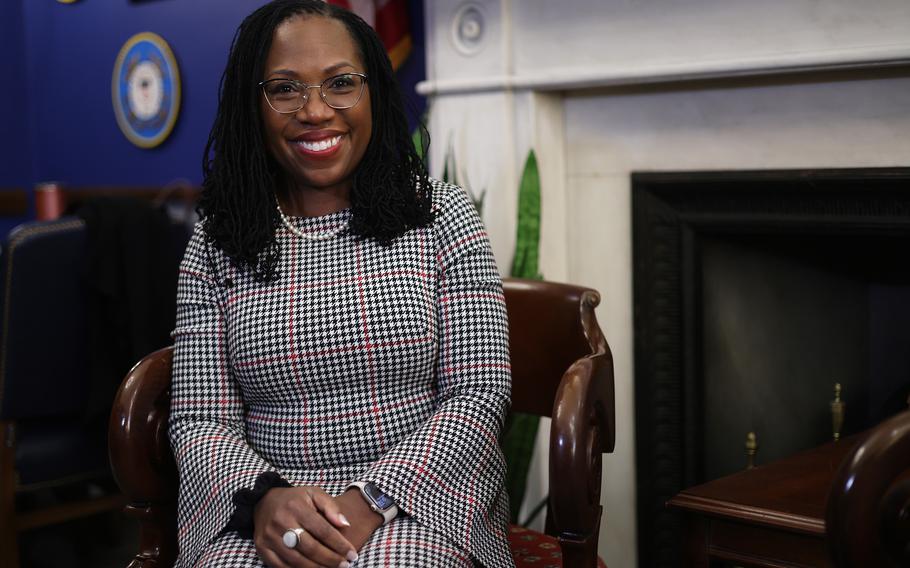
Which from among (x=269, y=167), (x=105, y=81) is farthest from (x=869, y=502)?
(x=105, y=81)

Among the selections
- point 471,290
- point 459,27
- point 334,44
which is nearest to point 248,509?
point 471,290

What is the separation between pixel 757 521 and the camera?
150cm

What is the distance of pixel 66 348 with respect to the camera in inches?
99.3

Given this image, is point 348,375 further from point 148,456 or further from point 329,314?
point 148,456

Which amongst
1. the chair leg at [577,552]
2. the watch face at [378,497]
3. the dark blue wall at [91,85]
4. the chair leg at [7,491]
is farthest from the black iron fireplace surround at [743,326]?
the dark blue wall at [91,85]

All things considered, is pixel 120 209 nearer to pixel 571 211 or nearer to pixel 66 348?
pixel 66 348

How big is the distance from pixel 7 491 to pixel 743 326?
181cm

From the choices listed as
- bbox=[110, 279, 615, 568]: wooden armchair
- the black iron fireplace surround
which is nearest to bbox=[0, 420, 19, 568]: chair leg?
bbox=[110, 279, 615, 568]: wooden armchair

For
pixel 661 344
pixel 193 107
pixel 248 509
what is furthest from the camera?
pixel 193 107

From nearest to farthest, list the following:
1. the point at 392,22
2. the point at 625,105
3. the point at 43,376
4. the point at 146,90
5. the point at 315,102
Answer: the point at 315,102
the point at 625,105
the point at 43,376
the point at 392,22
the point at 146,90

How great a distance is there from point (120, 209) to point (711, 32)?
1.53m

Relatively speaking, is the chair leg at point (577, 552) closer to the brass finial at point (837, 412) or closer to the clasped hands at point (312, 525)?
the clasped hands at point (312, 525)

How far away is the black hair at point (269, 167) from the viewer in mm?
1608

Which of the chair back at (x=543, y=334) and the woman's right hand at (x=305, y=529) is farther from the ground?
the chair back at (x=543, y=334)
